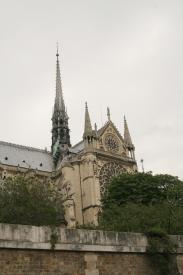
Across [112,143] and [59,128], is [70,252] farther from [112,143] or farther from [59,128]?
[59,128]

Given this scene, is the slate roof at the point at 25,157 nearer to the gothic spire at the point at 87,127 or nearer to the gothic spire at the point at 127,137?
the gothic spire at the point at 87,127

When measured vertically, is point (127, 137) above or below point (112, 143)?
above

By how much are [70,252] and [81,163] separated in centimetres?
4021

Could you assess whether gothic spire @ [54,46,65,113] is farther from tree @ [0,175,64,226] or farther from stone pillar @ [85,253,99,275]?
stone pillar @ [85,253,99,275]

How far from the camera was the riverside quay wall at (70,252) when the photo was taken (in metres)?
14.5

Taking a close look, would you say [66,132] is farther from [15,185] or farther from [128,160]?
[15,185]

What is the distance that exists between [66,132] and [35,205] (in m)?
39.2

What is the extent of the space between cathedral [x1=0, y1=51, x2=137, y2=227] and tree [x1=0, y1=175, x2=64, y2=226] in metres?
15.6

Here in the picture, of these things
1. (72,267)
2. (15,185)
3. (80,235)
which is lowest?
(72,267)

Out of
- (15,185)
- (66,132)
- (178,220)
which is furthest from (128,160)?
(178,220)

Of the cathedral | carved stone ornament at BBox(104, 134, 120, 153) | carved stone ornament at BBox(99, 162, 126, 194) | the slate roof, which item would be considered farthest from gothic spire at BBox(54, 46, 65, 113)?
carved stone ornament at BBox(99, 162, 126, 194)

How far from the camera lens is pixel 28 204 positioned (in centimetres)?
3008

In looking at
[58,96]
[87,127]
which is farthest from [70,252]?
[58,96]

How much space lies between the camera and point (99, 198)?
173 ft
